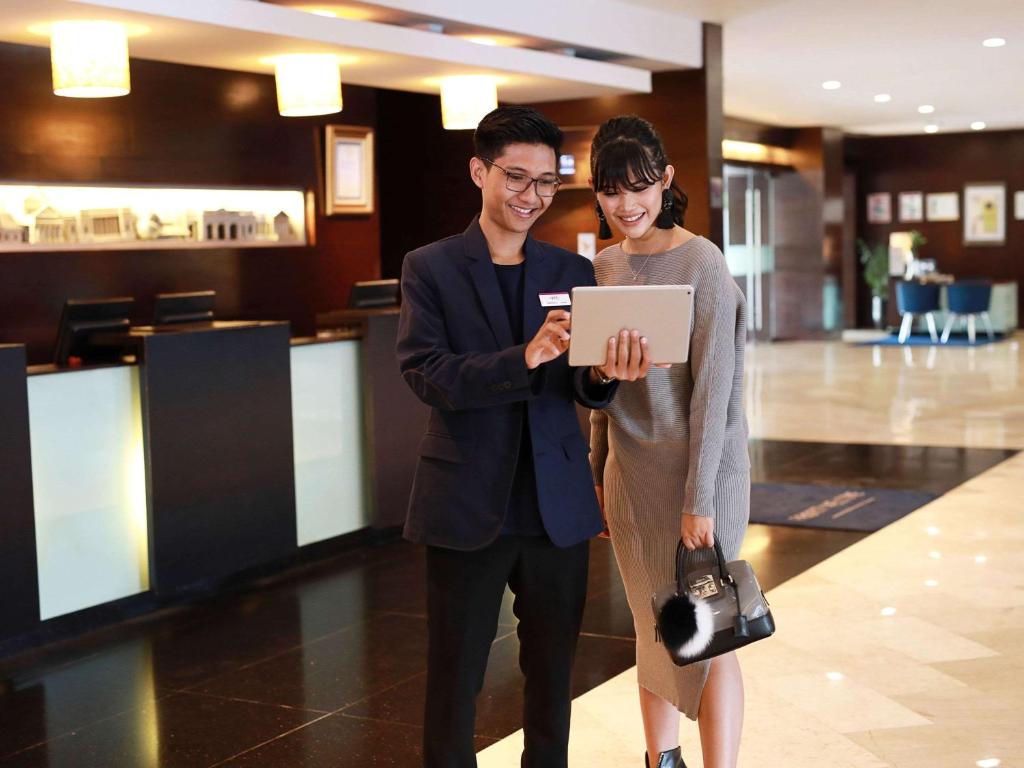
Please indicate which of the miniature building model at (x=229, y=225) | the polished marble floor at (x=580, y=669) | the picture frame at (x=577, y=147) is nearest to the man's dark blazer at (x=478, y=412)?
the polished marble floor at (x=580, y=669)

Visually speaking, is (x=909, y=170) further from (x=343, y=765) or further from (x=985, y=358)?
(x=343, y=765)

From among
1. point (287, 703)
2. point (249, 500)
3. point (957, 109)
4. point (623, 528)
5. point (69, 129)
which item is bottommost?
point (287, 703)

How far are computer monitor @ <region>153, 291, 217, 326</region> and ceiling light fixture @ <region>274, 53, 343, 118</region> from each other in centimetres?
112

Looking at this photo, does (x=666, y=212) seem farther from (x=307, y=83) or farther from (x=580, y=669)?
(x=307, y=83)

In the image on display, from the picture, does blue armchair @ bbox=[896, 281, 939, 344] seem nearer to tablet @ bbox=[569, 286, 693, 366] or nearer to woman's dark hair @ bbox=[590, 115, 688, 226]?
woman's dark hair @ bbox=[590, 115, 688, 226]

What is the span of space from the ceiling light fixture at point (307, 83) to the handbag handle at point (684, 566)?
4.70m

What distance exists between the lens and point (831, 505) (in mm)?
7676

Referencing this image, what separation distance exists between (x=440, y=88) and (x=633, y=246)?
19.5 ft

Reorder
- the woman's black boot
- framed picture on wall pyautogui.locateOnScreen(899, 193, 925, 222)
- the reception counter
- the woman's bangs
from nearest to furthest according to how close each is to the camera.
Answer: the woman's bangs < the woman's black boot < the reception counter < framed picture on wall pyautogui.locateOnScreen(899, 193, 925, 222)

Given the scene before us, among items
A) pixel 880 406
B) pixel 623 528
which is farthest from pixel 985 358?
pixel 623 528

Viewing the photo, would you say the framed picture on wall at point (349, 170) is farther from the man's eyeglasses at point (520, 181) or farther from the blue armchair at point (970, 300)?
the blue armchair at point (970, 300)

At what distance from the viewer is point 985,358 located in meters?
16.7

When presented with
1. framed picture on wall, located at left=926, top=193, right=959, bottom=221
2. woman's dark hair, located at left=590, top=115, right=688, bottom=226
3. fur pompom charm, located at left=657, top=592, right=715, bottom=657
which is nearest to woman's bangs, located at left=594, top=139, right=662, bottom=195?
woman's dark hair, located at left=590, top=115, right=688, bottom=226

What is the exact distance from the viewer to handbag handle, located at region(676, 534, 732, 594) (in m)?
2.89
